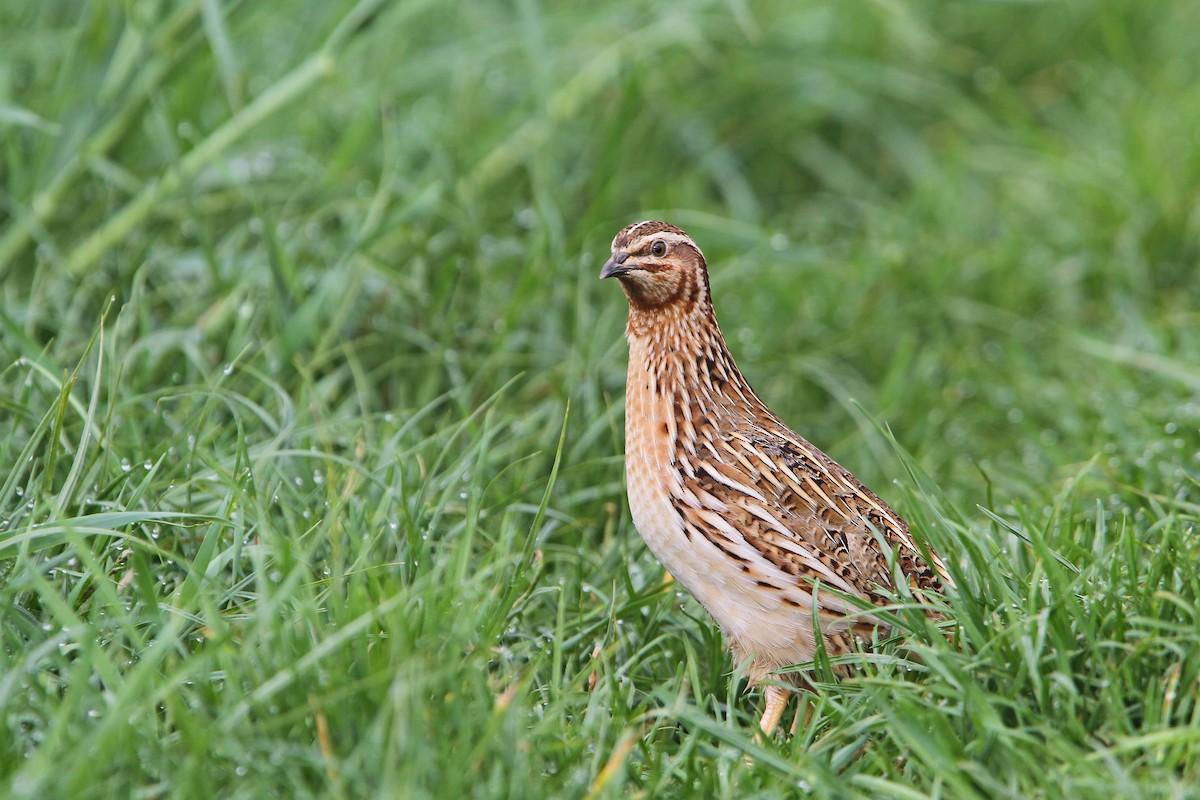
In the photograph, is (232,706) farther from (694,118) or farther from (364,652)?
(694,118)

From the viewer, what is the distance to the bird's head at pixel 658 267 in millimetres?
4691

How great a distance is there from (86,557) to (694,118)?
17.3 feet

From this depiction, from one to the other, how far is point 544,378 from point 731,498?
1.79m

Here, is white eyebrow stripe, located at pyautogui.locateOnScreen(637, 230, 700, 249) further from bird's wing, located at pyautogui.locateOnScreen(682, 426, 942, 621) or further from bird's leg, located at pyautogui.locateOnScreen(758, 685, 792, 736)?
bird's leg, located at pyautogui.locateOnScreen(758, 685, 792, 736)

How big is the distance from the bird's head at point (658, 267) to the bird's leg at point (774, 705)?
4.08ft

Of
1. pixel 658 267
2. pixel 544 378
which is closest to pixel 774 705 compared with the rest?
pixel 658 267

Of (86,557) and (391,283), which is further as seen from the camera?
(391,283)

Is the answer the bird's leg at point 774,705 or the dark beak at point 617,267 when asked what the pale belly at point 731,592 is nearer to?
the bird's leg at point 774,705

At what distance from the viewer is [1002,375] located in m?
6.86

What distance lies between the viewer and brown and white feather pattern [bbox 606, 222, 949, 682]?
13.9 ft

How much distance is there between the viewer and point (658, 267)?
15.4 feet

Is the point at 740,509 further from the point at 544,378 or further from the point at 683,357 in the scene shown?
the point at 544,378

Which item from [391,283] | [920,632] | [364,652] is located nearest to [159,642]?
[364,652]

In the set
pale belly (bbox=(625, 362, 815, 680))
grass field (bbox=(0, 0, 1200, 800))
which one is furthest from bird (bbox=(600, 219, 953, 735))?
grass field (bbox=(0, 0, 1200, 800))
